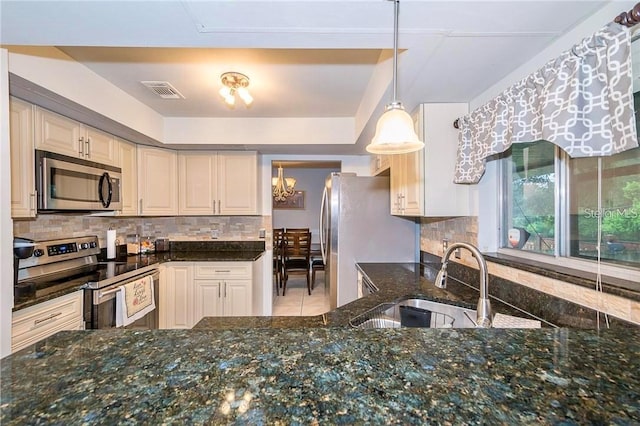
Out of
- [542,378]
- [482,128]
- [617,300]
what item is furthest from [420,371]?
[482,128]

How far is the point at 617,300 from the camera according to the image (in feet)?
3.27

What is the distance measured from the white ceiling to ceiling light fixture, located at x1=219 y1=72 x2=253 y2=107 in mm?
120

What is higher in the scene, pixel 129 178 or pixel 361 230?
pixel 129 178

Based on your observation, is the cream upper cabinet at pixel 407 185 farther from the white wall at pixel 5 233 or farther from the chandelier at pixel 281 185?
the chandelier at pixel 281 185

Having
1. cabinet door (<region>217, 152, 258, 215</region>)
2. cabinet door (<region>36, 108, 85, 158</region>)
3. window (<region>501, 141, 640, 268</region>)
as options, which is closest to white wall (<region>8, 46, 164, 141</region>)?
cabinet door (<region>36, 108, 85, 158</region>)

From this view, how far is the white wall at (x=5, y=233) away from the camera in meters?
1.29

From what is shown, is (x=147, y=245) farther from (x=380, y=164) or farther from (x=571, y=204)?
(x=571, y=204)

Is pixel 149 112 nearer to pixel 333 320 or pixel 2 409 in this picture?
pixel 333 320

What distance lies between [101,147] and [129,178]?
1.37ft

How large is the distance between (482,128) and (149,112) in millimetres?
2779

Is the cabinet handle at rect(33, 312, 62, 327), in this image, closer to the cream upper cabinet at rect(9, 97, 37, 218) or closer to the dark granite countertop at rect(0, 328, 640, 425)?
the cream upper cabinet at rect(9, 97, 37, 218)

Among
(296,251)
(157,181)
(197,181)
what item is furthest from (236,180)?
(296,251)

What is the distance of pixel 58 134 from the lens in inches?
79.6

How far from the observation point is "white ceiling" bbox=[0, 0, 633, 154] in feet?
3.37
